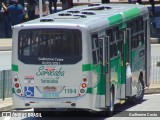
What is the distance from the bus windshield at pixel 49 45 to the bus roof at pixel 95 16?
0.88 ft

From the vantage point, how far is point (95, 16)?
19.8 meters

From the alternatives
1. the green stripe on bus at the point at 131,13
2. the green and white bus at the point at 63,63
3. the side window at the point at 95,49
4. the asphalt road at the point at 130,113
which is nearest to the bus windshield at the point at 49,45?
the green and white bus at the point at 63,63

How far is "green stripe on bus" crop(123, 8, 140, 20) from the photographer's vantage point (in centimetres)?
2133

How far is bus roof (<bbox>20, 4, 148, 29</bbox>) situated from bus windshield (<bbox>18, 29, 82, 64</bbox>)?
0.88 feet

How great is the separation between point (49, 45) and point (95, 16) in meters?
1.83

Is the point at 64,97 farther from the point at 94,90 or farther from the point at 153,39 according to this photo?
the point at 153,39

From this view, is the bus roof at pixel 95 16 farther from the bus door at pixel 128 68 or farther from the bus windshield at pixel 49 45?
the bus door at pixel 128 68

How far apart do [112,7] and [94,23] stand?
367 cm

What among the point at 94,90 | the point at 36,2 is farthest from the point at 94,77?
the point at 36,2

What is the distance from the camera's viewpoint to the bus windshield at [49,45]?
59.9ft

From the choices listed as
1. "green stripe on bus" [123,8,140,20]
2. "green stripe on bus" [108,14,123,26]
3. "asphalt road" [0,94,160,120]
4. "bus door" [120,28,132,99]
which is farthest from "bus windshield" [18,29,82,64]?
"green stripe on bus" [123,8,140,20]

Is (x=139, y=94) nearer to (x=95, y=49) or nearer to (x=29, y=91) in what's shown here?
(x=95, y=49)

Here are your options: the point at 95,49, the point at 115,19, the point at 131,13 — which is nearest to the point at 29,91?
the point at 95,49

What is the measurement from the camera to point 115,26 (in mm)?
20266
